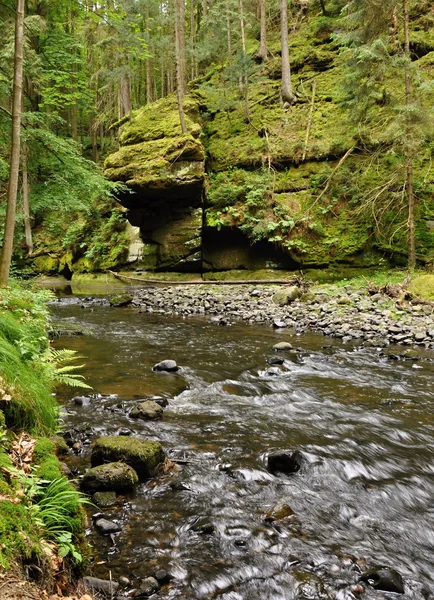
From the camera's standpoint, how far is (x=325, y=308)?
A: 12.0 m

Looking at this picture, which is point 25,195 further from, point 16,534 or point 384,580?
point 384,580

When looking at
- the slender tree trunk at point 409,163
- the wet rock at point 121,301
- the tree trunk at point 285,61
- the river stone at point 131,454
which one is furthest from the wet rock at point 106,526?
the tree trunk at point 285,61

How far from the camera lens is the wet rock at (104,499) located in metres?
3.33

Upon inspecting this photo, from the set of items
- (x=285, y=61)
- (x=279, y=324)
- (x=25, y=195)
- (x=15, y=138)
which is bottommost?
(x=279, y=324)

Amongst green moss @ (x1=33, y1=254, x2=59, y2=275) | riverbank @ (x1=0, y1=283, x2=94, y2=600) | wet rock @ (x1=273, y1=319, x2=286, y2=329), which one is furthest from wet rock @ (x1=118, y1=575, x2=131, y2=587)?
green moss @ (x1=33, y1=254, x2=59, y2=275)

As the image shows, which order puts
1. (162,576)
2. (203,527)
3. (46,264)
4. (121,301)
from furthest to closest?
(46,264)
(121,301)
(203,527)
(162,576)

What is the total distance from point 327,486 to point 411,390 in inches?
128

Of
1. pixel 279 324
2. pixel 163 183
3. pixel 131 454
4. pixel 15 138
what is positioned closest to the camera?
pixel 131 454

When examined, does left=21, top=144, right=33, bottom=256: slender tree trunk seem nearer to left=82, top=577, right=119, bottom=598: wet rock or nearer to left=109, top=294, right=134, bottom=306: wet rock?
left=109, top=294, right=134, bottom=306: wet rock

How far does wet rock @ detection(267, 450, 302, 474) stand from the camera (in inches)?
162

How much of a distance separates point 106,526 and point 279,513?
1402mm

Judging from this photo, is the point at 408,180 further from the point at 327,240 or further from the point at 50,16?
the point at 50,16

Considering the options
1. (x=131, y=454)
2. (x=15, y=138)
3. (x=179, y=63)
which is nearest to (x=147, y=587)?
(x=131, y=454)

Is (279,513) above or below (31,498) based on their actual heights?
below
